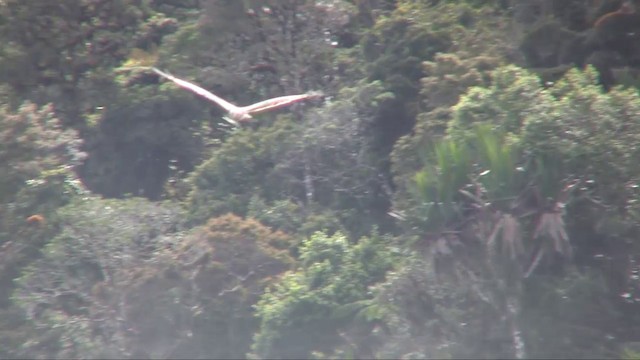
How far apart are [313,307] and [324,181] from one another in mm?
3697

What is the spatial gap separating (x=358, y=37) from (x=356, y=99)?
303 cm

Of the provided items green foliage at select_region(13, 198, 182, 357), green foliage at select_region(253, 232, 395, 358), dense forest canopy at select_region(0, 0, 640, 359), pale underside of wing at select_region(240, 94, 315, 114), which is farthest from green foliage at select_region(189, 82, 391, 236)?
green foliage at select_region(253, 232, 395, 358)

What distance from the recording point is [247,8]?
18891 millimetres

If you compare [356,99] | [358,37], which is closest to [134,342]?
[356,99]

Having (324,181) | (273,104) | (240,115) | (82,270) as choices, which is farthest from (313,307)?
(240,115)

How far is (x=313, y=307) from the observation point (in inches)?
546

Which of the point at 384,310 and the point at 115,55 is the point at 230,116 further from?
the point at 384,310

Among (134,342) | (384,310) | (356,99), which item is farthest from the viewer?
(356,99)

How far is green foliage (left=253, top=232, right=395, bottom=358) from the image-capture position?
13.8 m

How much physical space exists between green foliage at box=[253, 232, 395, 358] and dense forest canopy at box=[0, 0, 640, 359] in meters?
0.03

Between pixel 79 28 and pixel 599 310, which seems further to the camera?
pixel 79 28

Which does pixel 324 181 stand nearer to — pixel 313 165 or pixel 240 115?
pixel 313 165

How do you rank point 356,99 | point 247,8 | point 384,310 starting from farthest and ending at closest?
point 247,8 → point 356,99 → point 384,310

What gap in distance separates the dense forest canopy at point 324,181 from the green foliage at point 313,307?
0.10ft
